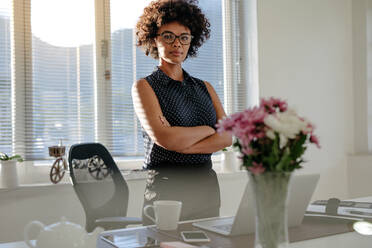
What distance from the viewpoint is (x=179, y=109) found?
1.98 m

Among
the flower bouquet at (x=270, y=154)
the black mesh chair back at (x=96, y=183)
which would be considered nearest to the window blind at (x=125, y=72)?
the black mesh chair back at (x=96, y=183)

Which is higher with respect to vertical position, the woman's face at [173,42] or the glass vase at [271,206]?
the woman's face at [173,42]

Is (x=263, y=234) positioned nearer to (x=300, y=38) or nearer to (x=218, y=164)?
(x=218, y=164)

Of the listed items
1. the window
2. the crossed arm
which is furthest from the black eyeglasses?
the window

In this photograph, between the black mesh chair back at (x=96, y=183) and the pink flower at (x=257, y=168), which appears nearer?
the pink flower at (x=257, y=168)

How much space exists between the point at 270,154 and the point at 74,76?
2.74 m

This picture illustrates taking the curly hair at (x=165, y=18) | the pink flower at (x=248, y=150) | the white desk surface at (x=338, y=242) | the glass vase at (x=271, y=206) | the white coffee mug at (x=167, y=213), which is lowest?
the white desk surface at (x=338, y=242)

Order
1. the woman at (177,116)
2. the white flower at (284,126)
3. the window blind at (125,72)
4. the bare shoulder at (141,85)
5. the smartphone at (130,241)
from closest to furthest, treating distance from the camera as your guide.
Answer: the white flower at (284,126) < the smartphone at (130,241) < the woman at (177,116) < the bare shoulder at (141,85) < the window blind at (125,72)

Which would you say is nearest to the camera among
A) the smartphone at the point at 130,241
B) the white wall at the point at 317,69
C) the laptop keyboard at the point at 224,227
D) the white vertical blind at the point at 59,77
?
the smartphone at the point at 130,241

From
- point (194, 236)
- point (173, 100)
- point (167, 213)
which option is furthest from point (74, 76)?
point (194, 236)

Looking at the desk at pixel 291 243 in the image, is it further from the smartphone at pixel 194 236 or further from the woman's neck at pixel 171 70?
the woman's neck at pixel 171 70

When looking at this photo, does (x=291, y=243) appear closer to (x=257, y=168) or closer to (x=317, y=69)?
(x=257, y=168)

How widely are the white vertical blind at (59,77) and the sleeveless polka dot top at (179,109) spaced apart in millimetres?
1404

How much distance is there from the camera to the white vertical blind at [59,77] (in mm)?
3104
